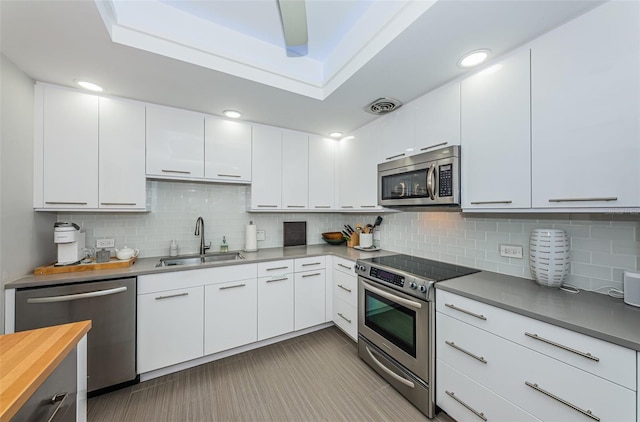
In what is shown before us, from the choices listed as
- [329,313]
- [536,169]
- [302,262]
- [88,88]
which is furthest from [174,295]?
[536,169]

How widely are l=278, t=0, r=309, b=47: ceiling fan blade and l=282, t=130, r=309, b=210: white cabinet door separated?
1.43m

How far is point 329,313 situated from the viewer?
266cm

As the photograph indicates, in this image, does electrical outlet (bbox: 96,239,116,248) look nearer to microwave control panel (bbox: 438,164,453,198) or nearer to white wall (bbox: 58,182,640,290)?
white wall (bbox: 58,182,640,290)

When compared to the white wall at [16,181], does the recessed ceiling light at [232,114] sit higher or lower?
higher

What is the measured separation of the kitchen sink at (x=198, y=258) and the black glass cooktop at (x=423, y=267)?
4.67 ft

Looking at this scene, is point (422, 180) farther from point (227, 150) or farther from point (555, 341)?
point (227, 150)

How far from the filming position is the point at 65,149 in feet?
6.07

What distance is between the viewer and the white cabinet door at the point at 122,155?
1.97 metres

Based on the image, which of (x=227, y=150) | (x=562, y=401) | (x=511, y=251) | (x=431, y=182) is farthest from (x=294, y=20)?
(x=562, y=401)

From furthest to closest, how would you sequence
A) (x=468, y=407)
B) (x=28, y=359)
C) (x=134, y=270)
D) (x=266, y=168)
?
(x=266, y=168)
(x=134, y=270)
(x=468, y=407)
(x=28, y=359)

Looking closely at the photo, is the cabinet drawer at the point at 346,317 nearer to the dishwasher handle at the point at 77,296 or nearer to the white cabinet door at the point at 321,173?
the white cabinet door at the point at 321,173

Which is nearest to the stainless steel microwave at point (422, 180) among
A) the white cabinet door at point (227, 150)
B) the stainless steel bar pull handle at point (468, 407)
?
the stainless steel bar pull handle at point (468, 407)

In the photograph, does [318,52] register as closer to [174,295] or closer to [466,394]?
[174,295]

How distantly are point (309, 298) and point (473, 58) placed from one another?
2.43m
